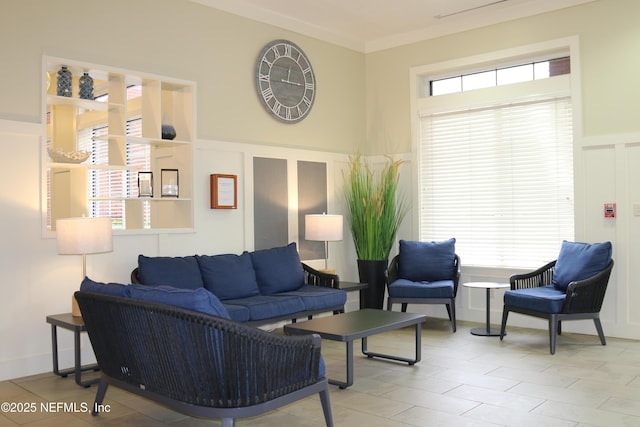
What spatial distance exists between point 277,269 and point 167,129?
1.61 metres

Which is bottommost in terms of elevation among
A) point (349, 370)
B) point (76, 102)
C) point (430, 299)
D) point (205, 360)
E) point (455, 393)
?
point (455, 393)

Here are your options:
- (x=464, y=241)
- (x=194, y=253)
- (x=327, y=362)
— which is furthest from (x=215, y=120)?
(x=464, y=241)

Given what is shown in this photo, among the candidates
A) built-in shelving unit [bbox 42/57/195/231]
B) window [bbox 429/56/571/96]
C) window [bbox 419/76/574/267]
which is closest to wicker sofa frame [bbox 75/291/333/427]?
built-in shelving unit [bbox 42/57/195/231]

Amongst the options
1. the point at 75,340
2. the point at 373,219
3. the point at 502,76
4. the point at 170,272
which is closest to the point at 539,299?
the point at 373,219

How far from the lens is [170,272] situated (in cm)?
473

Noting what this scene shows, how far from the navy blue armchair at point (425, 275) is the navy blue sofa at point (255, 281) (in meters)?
0.72

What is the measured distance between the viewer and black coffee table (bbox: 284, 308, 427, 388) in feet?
13.0

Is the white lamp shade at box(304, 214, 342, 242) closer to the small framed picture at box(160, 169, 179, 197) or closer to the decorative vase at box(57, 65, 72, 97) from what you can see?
the small framed picture at box(160, 169, 179, 197)

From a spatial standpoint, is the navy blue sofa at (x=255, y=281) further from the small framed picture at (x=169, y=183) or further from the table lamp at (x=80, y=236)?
the small framed picture at (x=169, y=183)

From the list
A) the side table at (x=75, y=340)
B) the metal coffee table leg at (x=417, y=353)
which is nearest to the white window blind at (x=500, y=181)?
the metal coffee table leg at (x=417, y=353)

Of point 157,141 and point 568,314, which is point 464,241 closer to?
point 568,314

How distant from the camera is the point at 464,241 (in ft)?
21.5

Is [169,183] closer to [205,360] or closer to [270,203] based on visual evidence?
[270,203]

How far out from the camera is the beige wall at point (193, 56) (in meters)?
4.38
